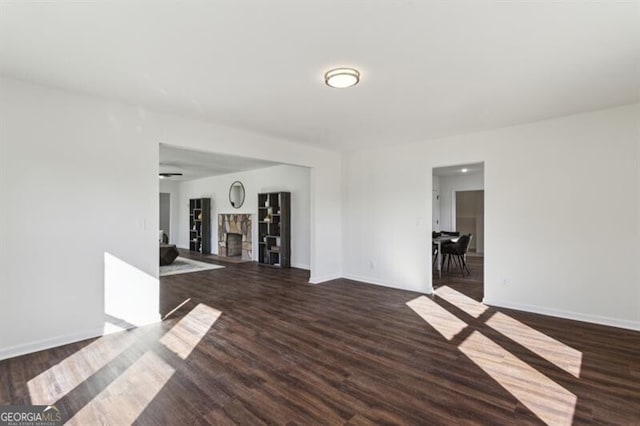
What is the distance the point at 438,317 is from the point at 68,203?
13.8ft

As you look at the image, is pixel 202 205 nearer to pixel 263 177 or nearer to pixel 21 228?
pixel 263 177

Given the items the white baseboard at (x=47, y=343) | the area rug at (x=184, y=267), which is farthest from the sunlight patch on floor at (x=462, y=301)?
the area rug at (x=184, y=267)

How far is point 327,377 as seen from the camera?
2.42 meters

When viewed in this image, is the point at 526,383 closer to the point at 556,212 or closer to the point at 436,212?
the point at 556,212

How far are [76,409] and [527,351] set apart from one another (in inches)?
141

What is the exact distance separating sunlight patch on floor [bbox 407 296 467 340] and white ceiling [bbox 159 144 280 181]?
11.2ft

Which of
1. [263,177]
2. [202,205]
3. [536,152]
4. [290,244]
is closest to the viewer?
[536,152]

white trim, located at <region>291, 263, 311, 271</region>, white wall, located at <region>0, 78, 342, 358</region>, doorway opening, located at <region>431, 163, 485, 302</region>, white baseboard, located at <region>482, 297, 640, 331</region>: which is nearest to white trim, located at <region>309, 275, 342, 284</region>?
white trim, located at <region>291, 263, 311, 271</region>

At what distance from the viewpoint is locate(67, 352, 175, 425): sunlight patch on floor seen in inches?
76.2

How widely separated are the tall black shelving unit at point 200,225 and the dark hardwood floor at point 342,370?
5922mm

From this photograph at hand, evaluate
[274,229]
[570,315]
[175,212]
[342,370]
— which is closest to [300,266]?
Answer: [274,229]

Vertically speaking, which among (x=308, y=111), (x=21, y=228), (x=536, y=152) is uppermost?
(x=308, y=111)

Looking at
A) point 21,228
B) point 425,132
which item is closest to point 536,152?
point 425,132

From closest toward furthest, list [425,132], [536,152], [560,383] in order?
[560,383] → [536,152] → [425,132]
